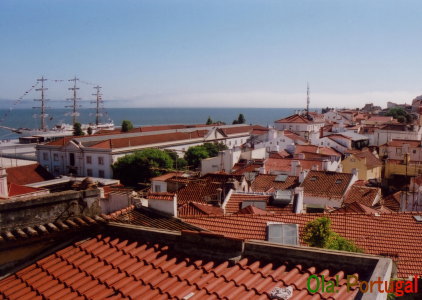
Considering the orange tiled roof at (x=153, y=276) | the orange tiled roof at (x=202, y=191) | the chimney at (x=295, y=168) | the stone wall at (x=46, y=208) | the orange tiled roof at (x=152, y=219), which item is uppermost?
the stone wall at (x=46, y=208)

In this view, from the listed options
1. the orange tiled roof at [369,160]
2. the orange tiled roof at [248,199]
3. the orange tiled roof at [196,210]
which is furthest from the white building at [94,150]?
the orange tiled roof at [196,210]

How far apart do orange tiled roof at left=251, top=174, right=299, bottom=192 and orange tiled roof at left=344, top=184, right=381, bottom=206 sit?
3.78 metres

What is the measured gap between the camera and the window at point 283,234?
11.0 metres

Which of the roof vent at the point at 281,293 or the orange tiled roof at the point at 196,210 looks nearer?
the roof vent at the point at 281,293

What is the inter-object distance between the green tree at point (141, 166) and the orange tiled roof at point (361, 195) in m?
25.6

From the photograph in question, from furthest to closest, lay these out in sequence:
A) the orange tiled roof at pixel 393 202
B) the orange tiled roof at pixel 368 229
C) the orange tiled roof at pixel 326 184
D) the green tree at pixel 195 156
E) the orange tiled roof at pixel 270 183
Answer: the green tree at pixel 195 156
the orange tiled roof at pixel 270 183
the orange tiled roof at pixel 393 202
the orange tiled roof at pixel 326 184
the orange tiled roof at pixel 368 229

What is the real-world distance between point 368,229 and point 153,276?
40.7 ft

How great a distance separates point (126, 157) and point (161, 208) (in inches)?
1577

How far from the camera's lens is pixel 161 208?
12.9m

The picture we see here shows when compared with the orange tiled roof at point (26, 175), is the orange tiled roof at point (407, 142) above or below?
above

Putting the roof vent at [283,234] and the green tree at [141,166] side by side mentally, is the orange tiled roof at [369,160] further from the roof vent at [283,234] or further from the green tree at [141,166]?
the roof vent at [283,234]

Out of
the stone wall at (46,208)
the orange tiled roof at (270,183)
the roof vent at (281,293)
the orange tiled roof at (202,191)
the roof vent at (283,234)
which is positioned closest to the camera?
the roof vent at (281,293)

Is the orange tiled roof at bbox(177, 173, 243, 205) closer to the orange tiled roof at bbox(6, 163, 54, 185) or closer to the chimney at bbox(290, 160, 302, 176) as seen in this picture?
the chimney at bbox(290, 160, 302, 176)

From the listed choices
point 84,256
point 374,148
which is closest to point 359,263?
point 84,256
